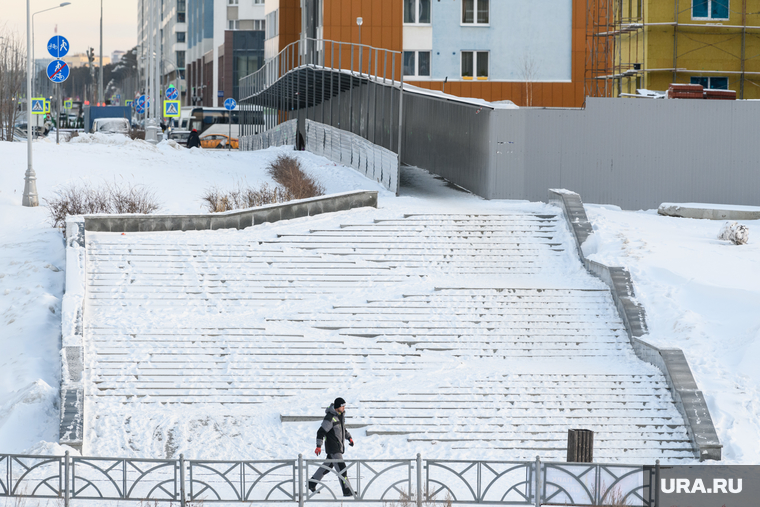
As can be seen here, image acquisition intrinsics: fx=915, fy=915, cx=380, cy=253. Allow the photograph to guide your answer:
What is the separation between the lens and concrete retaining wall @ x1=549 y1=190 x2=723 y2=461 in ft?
42.6

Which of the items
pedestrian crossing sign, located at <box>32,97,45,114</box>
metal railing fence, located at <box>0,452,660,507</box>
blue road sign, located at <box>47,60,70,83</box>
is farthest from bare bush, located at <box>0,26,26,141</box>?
metal railing fence, located at <box>0,452,660,507</box>

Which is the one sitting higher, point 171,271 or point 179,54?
point 179,54

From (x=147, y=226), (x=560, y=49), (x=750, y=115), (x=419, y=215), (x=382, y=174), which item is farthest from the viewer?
(x=560, y=49)

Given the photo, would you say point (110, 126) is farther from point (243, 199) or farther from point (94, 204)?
point (94, 204)

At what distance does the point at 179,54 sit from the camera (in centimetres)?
11750

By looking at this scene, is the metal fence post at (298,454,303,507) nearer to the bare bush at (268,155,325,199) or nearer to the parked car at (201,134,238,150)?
the bare bush at (268,155,325,199)

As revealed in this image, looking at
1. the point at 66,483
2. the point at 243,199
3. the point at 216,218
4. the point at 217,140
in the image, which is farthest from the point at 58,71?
the point at 217,140

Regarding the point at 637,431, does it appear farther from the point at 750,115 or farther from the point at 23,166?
the point at 23,166

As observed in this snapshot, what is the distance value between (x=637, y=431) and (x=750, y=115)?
13.2 m

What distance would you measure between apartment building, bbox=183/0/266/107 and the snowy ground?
181ft

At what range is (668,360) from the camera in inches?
567

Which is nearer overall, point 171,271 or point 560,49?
point 171,271

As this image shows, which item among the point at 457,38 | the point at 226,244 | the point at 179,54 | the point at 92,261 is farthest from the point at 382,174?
the point at 179,54

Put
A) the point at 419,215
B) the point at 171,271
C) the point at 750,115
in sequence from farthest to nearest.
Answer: the point at 750,115, the point at 419,215, the point at 171,271
